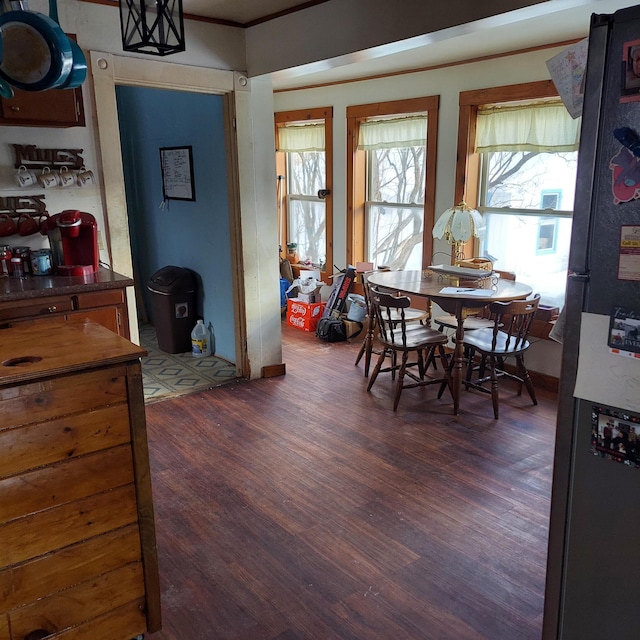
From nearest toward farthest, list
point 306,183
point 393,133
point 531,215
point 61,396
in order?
point 61,396, point 531,215, point 393,133, point 306,183

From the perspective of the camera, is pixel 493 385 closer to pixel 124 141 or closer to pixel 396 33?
pixel 396 33

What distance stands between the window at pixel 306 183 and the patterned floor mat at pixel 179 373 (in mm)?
2002

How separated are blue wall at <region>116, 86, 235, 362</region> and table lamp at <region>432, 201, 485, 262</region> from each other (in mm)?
1639

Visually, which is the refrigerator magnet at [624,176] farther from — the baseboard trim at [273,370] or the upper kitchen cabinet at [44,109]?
the baseboard trim at [273,370]

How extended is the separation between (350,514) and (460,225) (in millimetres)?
2456

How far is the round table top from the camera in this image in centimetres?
371

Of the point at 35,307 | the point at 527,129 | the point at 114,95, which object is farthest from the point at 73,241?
the point at 527,129

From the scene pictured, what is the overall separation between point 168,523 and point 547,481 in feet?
6.19

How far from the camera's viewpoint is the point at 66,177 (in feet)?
10.8

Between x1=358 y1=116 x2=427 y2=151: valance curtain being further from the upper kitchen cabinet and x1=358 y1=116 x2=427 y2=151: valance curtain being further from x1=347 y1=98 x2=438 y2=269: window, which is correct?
the upper kitchen cabinet

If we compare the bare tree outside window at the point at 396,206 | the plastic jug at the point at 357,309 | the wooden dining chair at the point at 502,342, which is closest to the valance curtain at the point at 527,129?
the bare tree outside window at the point at 396,206

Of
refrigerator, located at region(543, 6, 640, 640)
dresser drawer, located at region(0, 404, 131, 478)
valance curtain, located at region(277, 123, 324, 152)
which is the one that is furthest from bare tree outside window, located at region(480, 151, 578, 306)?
dresser drawer, located at region(0, 404, 131, 478)

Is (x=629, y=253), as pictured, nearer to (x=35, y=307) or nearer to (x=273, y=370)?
(x=35, y=307)

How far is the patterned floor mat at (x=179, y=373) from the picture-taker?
4223 millimetres
